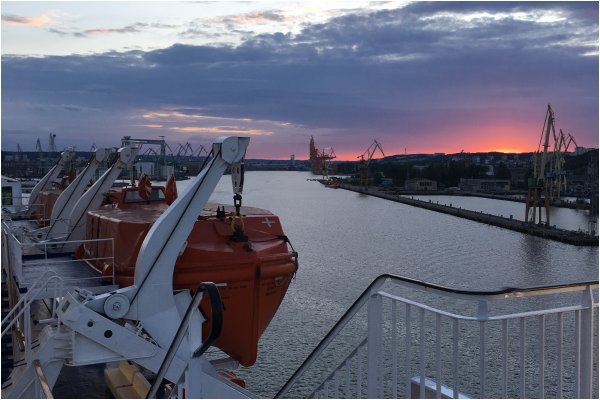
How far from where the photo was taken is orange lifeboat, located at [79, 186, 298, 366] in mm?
6184

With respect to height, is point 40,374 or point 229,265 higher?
point 229,265

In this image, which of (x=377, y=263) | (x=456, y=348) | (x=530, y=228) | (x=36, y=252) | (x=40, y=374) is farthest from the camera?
(x=530, y=228)

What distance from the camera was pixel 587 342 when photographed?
227cm

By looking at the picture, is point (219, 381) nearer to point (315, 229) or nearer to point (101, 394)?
point (101, 394)

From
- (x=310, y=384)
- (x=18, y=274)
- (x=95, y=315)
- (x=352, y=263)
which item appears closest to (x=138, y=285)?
(x=95, y=315)

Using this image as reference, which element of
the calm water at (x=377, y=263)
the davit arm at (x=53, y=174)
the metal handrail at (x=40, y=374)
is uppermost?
the davit arm at (x=53, y=174)

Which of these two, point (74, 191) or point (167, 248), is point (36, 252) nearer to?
point (74, 191)

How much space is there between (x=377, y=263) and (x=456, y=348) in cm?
2292

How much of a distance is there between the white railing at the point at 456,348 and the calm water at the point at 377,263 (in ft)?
3.45

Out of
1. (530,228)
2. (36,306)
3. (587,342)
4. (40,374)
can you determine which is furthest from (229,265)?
(530,228)

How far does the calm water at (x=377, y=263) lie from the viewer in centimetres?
1381

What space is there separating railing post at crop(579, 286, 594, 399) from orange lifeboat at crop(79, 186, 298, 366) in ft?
14.3

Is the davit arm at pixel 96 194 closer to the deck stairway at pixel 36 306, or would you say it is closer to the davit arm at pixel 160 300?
the deck stairway at pixel 36 306

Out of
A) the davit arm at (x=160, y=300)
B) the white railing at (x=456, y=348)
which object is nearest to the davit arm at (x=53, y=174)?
the white railing at (x=456, y=348)
